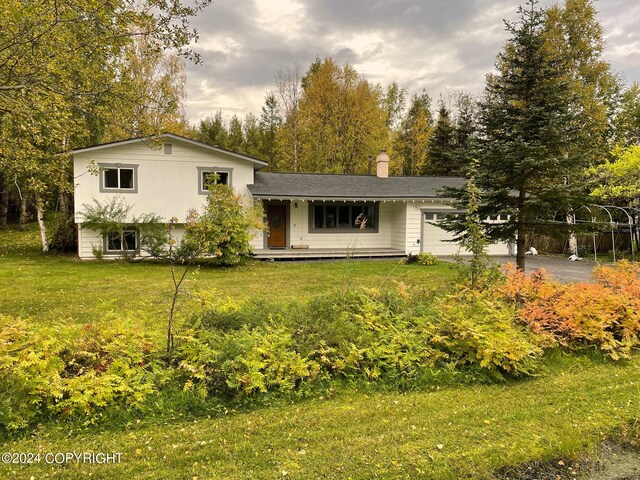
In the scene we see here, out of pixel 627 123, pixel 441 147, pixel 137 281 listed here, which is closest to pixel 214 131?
pixel 441 147

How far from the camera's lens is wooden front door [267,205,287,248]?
16250mm

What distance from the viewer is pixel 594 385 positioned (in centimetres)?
396

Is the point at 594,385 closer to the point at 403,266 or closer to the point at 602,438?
the point at 602,438

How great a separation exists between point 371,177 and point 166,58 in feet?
45.6

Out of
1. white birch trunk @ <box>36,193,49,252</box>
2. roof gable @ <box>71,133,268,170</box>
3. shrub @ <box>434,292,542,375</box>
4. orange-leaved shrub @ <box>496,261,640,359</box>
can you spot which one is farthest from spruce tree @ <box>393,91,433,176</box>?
shrub @ <box>434,292,542,375</box>

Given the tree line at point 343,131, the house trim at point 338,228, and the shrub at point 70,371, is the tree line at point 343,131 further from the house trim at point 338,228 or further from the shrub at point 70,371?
the shrub at point 70,371

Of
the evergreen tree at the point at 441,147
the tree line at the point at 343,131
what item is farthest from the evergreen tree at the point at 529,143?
the evergreen tree at the point at 441,147

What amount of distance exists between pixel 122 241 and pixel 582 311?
13.8 meters

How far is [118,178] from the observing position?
14086 mm

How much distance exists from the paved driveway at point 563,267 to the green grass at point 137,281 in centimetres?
328

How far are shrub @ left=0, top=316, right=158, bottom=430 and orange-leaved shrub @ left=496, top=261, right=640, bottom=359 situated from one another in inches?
171

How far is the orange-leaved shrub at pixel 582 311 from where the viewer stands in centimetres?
477

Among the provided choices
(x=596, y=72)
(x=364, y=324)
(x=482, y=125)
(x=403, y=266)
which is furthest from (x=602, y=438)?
(x=596, y=72)

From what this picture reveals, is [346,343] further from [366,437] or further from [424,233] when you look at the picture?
[424,233]
